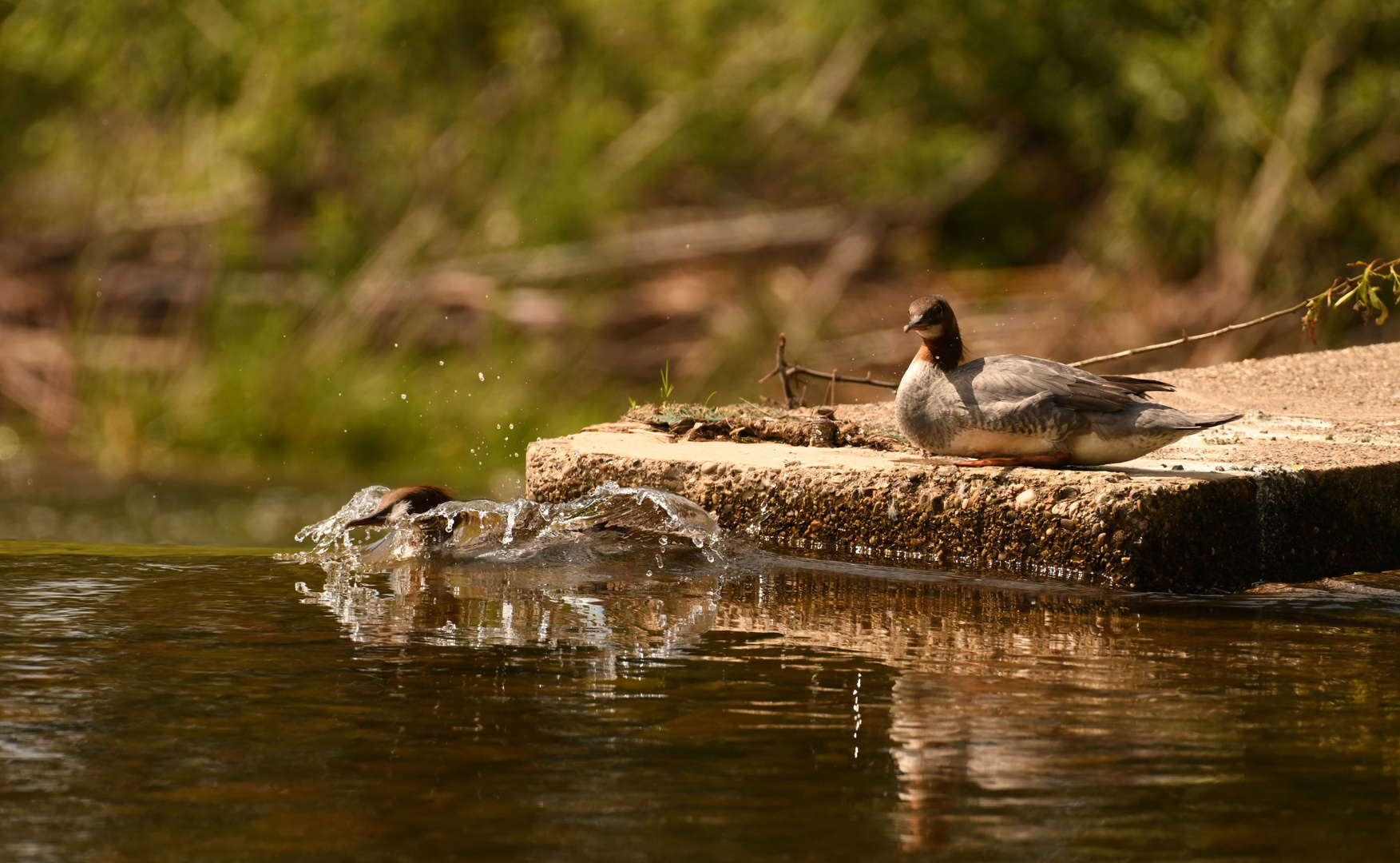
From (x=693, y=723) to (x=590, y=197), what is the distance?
889 cm

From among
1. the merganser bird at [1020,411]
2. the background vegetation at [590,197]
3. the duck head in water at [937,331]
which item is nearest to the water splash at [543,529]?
the merganser bird at [1020,411]

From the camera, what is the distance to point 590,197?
11.2 m

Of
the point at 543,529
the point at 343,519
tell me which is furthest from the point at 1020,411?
the point at 343,519

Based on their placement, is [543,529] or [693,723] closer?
[693,723]

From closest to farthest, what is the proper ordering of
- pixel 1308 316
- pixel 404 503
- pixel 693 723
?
pixel 693 723, pixel 404 503, pixel 1308 316

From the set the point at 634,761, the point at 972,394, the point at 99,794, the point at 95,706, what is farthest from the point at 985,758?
the point at 972,394

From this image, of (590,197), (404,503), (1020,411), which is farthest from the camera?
(590,197)

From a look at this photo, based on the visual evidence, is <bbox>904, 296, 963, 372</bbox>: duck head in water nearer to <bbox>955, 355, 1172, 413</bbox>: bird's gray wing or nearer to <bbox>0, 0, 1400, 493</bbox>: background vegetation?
<bbox>955, 355, 1172, 413</bbox>: bird's gray wing

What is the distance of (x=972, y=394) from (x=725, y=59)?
807 centimetres

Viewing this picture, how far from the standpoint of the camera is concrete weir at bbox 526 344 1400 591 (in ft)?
13.5

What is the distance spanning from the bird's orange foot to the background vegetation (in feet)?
19.2

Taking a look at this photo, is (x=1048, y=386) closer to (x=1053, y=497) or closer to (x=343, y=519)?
(x=1053, y=497)

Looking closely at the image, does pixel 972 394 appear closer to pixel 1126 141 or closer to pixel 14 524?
pixel 14 524

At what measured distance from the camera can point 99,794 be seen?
Result: 2230 mm
